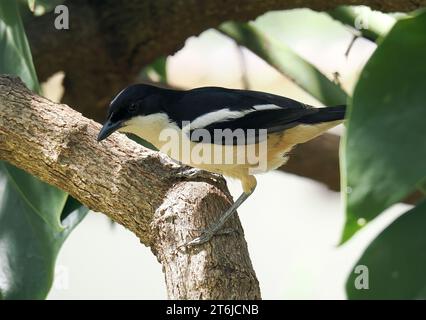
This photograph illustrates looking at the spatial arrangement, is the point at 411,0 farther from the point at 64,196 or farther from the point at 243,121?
the point at 64,196

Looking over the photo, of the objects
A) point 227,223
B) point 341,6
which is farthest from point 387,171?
point 341,6

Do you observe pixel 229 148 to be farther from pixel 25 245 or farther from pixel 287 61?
pixel 287 61

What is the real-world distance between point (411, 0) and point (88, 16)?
1264mm

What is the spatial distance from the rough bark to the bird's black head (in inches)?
2.5

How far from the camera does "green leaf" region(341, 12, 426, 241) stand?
4.69ft

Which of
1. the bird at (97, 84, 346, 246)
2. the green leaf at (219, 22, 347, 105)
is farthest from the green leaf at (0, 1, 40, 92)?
the green leaf at (219, 22, 347, 105)

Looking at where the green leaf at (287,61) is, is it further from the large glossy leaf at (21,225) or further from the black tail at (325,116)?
the large glossy leaf at (21,225)

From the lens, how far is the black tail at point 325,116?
264cm

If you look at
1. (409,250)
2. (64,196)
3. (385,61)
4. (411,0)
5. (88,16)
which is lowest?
(409,250)

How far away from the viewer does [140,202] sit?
2.40 m

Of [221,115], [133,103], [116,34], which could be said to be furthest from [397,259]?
[116,34]

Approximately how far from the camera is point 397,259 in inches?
59.3

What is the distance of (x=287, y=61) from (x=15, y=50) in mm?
1132

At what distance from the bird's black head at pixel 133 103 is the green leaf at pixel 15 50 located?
0.27 meters
